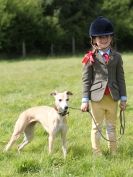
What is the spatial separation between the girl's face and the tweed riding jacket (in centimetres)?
12

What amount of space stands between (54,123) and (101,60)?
1289 millimetres

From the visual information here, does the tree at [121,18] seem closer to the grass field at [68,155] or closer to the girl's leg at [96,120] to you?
the grass field at [68,155]

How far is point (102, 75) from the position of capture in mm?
7320

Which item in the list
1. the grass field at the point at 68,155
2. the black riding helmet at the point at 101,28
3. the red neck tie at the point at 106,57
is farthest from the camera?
the red neck tie at the point at 106,57

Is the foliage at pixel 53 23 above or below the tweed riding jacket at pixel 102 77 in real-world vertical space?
below

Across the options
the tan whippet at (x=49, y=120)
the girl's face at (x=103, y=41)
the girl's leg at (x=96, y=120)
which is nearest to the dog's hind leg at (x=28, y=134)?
the tan whippet at (x=49, y=120)

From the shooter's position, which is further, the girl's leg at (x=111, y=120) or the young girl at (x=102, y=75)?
the girl's leg at (x=111, y=120)

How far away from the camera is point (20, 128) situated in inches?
316

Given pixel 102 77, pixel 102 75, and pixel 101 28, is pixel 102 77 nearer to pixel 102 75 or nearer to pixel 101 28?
pixel 102 75

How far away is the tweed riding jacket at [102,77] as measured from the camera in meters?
7.29

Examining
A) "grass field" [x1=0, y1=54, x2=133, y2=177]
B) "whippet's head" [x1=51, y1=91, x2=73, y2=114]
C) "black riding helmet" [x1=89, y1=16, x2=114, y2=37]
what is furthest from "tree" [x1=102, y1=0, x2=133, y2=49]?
"black riding helmet" [x1=89, y1=16, x2=114, y2=37]

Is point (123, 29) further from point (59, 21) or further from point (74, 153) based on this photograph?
point (74, 153)

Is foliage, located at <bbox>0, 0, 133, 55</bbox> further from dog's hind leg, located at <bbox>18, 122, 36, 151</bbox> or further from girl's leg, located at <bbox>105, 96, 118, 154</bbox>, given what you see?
girl's leg, located at <bbox>105, 96, 118, 154</bbox>

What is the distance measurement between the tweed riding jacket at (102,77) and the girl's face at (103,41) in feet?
0.41
